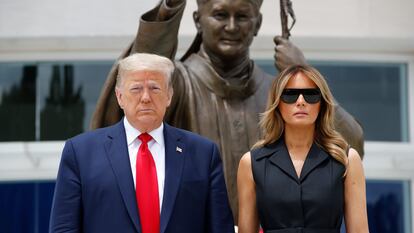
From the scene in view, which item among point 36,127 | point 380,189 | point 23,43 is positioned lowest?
point 380,189

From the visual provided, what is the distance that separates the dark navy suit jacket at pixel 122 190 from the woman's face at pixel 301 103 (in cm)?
27

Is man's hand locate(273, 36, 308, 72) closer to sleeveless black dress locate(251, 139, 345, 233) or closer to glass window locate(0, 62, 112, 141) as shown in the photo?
sleeveless black dress locate(251, 139, 345, 233)

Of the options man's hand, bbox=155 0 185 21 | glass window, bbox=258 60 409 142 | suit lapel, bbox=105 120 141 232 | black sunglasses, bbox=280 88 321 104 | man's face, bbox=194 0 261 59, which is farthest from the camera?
glass window, bbox=258 60 409 142

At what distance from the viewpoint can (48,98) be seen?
10.1 metres

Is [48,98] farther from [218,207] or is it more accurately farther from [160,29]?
[218,207]

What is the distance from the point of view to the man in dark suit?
313 centimetres

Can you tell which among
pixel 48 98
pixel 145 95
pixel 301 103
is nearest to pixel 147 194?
pixel 145 95

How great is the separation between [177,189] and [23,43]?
22.6 feet

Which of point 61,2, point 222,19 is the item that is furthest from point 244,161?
point 61,2

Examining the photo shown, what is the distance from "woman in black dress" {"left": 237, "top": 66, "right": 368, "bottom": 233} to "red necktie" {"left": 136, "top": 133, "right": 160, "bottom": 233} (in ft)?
0.93

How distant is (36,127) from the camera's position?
10031 millimetres

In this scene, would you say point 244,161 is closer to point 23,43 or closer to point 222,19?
point 222,19

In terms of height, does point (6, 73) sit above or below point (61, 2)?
below

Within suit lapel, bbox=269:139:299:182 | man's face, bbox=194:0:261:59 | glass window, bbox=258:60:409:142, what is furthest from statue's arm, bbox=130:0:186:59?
glass window, bbox=258:60:409:142
